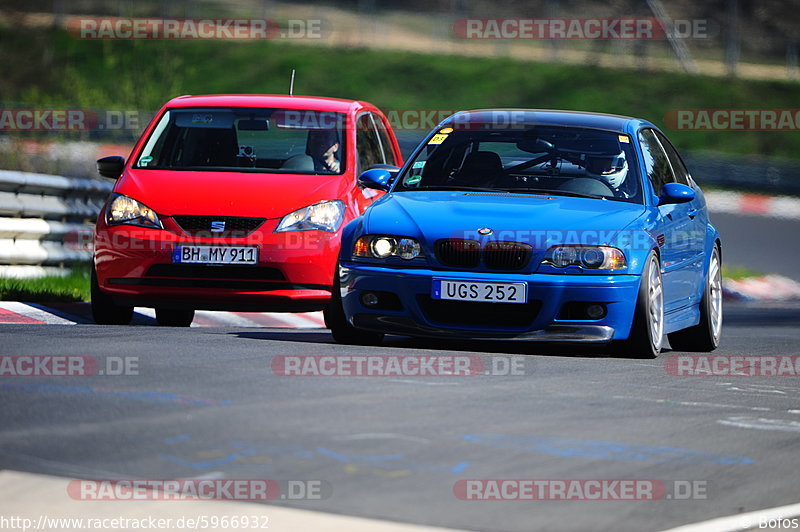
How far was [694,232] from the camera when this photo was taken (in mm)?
10852

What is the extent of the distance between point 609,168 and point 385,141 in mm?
3745

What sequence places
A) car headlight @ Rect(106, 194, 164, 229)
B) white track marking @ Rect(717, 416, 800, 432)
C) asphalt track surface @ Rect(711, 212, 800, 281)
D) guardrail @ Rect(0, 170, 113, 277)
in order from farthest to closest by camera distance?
1. asphalt track surface @ Rect(711, 212, 800, 281)
2. guardrail @ Rect(0, 170, 113, 277)
3. car headlight @ Rect(106, 194, 164, 229)
4. white track marking @ Rect(717, 416, 800, 432)

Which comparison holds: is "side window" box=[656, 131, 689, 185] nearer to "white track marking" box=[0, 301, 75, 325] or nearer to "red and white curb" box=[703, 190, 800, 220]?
"white track marking" box=[0, 301, 75, 325]

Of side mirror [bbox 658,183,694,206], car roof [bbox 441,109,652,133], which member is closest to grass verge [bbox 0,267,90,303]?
car roof [bbox 441,109,652,133]

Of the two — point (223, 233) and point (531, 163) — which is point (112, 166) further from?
point (531, 163)

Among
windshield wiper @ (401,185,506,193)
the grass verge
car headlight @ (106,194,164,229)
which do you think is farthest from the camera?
the grass verge

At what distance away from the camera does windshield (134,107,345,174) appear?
1192cm

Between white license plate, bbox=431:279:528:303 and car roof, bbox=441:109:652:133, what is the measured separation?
1.79 metres

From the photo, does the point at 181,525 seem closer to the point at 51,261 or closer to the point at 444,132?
the point at 444,132

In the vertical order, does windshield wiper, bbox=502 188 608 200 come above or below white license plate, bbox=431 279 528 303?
above

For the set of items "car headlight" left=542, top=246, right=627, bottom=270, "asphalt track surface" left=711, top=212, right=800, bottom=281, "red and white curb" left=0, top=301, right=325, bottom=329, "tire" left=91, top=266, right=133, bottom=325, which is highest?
"car headlight" left=542, top=246, right=627, bottom=270

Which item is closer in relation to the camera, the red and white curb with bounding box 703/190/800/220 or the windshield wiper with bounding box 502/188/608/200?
the windshield wiper with bounding box 502/188/608/200

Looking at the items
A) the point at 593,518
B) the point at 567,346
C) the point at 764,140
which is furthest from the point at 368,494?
the point at 764,140

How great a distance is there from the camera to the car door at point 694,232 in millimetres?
10695
